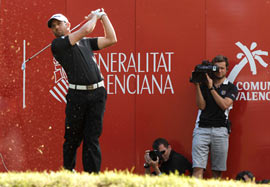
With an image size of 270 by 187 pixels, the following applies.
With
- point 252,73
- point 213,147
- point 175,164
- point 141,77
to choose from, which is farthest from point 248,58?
point 175,164

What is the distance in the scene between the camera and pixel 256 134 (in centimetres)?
713

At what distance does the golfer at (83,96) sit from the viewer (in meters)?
5.75

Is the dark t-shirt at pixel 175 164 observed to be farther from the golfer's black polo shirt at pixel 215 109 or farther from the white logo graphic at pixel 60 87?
the white logo graphic at pixel 60 87

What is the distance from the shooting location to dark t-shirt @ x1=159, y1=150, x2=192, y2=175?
6.91 m

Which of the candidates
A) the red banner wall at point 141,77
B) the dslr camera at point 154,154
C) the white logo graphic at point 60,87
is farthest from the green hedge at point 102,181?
the white logo graphic at point 60,87

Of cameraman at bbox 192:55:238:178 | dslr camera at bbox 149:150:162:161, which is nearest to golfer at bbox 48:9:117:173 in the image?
dslr camera at bbox 149:150:162:161

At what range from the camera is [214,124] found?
688 centimetres

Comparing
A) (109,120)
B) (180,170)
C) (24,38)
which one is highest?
(24,38)

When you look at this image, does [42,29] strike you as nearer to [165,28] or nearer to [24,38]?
[24,38]

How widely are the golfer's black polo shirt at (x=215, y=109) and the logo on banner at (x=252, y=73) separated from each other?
0.28 meters

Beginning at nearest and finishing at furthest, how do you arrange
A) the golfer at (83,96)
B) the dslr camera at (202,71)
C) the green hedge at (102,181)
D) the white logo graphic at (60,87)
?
1. the green hedge at (102,181)
2. the golfer at (83,96)
3. the dslr camera at (202,71)
4. the white logo graphic at (60,87)

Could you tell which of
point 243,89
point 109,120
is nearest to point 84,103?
point 109,120

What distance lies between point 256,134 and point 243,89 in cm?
57

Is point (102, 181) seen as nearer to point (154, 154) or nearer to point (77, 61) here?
point (77, 61)
